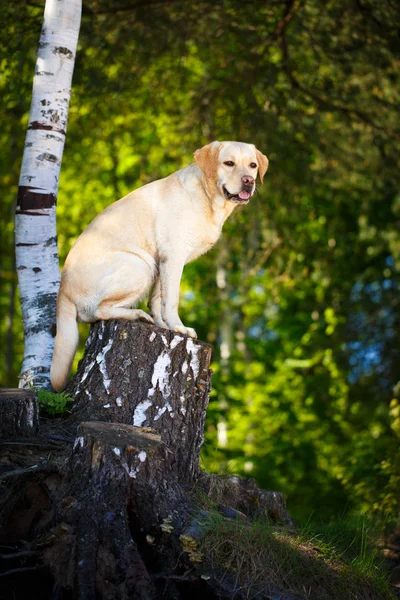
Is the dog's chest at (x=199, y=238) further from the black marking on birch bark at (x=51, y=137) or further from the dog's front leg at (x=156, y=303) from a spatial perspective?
the black marking on birch bark at (x=51, y=137)

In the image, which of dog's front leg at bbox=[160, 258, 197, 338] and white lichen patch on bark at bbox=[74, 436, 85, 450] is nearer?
white lichen patch on bark at bbox=[74, 436, 85, 450]

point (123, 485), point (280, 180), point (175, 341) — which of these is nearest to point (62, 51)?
point (175, 341)

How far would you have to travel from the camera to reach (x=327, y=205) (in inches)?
620

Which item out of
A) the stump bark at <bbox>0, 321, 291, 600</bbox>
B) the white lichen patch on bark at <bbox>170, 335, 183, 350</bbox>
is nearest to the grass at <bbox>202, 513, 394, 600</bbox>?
the stump bark at <bbox>0, 321, 291, 600</bbox>

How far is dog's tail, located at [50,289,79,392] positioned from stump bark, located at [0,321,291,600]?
6.8 inches

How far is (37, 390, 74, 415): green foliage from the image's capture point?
4.87 metres

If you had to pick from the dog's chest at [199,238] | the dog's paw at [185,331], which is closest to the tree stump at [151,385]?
the dog's paw at [185,331]

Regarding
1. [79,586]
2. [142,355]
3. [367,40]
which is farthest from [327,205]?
[79,586]

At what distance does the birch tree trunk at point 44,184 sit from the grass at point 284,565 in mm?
2458

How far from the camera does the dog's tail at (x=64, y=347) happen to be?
5.25 metres

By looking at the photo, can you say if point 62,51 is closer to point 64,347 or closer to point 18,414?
point 64,347

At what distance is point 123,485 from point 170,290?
6.27 feet

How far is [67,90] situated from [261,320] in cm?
1279

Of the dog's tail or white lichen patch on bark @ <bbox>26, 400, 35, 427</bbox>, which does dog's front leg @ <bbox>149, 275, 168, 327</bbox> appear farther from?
white lichen patch on bark @ <bbox>26, 400, 35, 427</bbox>
